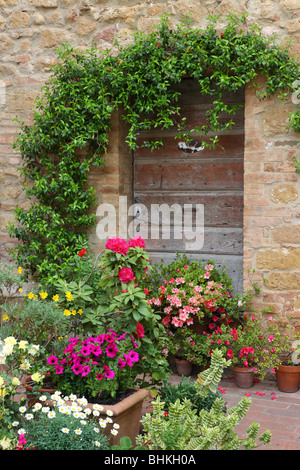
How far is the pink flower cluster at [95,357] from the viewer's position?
288 cm

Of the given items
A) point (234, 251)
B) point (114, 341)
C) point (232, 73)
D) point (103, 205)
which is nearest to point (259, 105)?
point (232, 73)

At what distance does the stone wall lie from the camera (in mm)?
4188

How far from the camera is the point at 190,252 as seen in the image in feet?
15.9

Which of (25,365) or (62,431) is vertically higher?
(25,365)

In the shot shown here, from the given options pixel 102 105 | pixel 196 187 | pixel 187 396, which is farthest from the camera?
pixel 196 187

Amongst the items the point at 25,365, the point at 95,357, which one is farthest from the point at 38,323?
the point at 95,357

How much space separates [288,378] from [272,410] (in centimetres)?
44

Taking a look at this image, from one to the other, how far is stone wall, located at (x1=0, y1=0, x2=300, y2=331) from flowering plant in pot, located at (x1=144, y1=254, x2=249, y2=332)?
9.1 inches

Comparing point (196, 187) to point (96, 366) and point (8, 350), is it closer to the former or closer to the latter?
point (96, 366)

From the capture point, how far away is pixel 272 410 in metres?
3.70

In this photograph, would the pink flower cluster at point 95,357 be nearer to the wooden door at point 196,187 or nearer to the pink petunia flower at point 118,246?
the pink petunia flower at point 118,246

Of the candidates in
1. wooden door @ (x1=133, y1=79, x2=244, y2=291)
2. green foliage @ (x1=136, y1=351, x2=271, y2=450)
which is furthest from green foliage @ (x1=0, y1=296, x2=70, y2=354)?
wooden door @ (x1=133, y1=79, x2=244, y2=291)

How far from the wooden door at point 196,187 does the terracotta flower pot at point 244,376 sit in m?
0.76

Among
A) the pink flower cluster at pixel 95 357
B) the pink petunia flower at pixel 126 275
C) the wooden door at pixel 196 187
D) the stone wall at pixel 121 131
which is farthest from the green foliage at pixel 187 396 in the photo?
the wooden door at pixel 196 187
